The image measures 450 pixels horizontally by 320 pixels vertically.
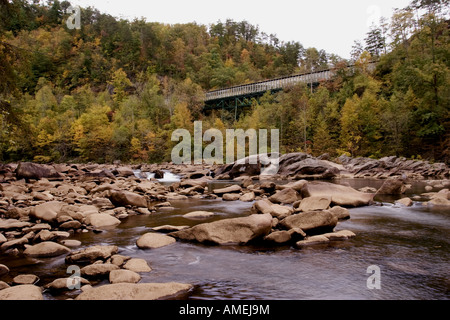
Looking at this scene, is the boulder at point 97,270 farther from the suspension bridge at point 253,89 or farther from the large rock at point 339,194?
the suspension bridge at point 253,89

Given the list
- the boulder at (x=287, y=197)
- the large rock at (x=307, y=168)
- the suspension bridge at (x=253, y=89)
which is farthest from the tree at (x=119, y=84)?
the boulder at (x=287, y=197)

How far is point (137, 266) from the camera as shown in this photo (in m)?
4.81

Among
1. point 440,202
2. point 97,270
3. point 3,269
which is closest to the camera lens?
point 97,270

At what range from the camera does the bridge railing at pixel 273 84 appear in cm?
5262

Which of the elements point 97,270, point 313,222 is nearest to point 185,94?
point 313,222

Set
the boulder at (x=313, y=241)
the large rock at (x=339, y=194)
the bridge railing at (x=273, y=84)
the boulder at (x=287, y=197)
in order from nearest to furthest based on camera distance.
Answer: the boulder at (x=313, y=241) → the large rock at (x=339, y=194) → the boulder at (x=287, y=197) → the bridge railing at (x=273, y=84)

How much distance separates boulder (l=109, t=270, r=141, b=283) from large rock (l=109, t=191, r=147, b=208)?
20.5 feet

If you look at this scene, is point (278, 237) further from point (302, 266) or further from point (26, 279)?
point (26, 279)

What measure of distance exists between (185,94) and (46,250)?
54.3 meters

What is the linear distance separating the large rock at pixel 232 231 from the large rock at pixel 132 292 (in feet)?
7.94

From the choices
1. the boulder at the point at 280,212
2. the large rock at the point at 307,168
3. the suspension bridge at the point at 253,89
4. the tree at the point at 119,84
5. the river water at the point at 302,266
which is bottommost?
the river water at the point at 302,266

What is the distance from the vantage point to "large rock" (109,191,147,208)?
1027 cm

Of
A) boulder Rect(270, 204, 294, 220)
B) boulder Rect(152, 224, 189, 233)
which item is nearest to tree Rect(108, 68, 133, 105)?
boulder Rect(152, 224, 189, 233)

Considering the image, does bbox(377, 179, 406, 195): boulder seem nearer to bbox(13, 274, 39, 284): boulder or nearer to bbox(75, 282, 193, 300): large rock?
bbox(75, 282, 193, 300): large rock
